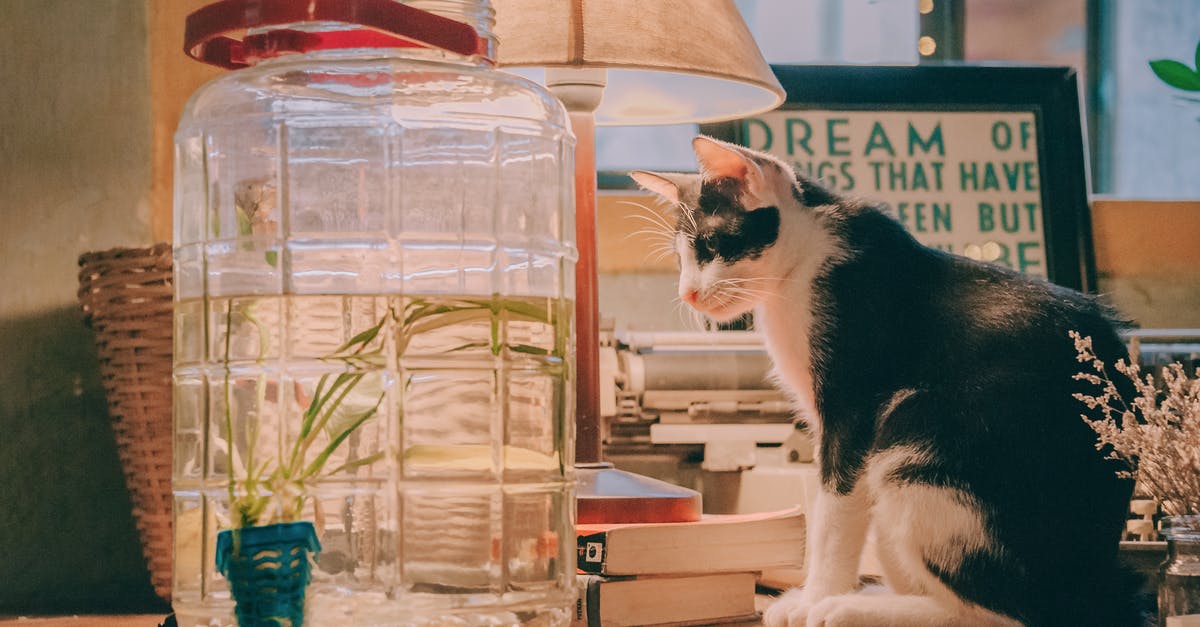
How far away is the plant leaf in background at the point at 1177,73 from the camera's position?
1.93 m

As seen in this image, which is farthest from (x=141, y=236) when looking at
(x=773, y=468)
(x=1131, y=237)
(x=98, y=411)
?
(x=1131, y=237)

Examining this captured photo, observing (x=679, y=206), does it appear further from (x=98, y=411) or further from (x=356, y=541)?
(x=98, y=411)

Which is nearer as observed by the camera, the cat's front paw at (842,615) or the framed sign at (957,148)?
the cat's front paw at (842,615)

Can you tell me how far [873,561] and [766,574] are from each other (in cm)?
11

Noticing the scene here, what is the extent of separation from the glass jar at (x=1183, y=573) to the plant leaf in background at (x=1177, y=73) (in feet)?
4.19

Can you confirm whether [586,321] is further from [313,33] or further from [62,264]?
[62,264]

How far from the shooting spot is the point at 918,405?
3.35ft

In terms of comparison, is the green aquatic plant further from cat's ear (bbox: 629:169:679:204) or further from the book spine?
cat's ear (bbox: 629:169:679:204)

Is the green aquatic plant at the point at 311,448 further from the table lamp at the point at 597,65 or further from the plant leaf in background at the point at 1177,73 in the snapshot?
the plant leaf in background at the point at 1177,73

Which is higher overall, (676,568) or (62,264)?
(62,264)

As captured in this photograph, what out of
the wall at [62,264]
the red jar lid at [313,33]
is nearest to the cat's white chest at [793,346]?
the red jar lid at [313,33]

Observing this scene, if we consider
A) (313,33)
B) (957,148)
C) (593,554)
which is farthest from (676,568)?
(957,148)

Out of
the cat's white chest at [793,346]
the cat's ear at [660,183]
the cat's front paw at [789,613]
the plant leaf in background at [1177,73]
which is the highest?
the plant leaf in background at [1177,73]

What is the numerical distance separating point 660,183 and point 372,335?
545 millimetres
